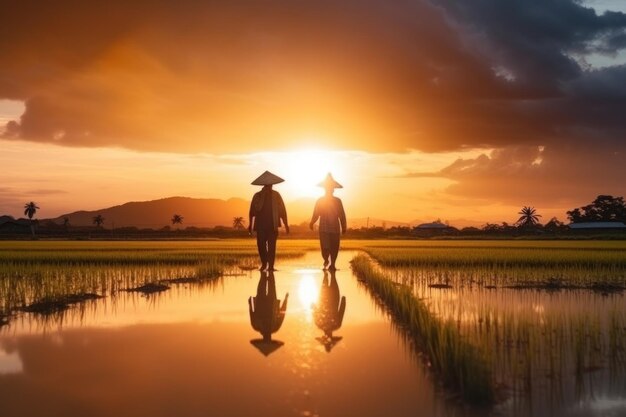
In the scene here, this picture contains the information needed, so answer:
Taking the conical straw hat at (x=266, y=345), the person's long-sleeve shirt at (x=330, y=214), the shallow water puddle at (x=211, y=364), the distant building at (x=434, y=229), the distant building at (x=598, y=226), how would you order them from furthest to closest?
the distant building at (x=598, y=226), the distant building at (x=434, y=229), the person's long-sleeve shirt at (x=330, y=214), the conical straw hat at (x=266, y=345), the shallow water puddle at (x=211, y=364)

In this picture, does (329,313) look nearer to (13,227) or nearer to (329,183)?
(329,183)

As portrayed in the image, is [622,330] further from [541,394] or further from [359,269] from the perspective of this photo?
[359,269]

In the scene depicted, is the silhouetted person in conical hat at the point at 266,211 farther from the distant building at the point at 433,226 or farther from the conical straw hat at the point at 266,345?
the distant building at the point at 433,226

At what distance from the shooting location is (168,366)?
571 cm

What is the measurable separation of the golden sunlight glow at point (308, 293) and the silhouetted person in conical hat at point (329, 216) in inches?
71.9

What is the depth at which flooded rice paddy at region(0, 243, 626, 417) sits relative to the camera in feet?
14.6

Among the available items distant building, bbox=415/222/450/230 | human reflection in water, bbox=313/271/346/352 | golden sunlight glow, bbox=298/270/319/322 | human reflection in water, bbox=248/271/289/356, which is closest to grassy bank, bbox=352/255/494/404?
human reflection in water, bbox=313/271/346/352

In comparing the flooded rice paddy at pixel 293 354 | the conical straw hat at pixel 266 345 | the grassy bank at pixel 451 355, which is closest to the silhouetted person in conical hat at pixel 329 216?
the flooded rice paddy at pixel 293 354

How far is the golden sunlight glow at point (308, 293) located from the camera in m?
9.50

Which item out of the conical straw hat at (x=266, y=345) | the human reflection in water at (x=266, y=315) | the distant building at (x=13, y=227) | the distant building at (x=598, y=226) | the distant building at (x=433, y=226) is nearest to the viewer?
the conical straw hat at (x=266, y=345)

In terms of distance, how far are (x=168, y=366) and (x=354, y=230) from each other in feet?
257

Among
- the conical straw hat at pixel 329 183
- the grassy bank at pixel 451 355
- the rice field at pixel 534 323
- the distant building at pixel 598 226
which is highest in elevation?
the conical straw hat at pixel 329 183

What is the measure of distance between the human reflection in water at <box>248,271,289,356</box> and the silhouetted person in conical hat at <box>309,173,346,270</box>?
446 cm

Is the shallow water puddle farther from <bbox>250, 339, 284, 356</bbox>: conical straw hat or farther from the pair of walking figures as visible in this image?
the pair of walking figures
